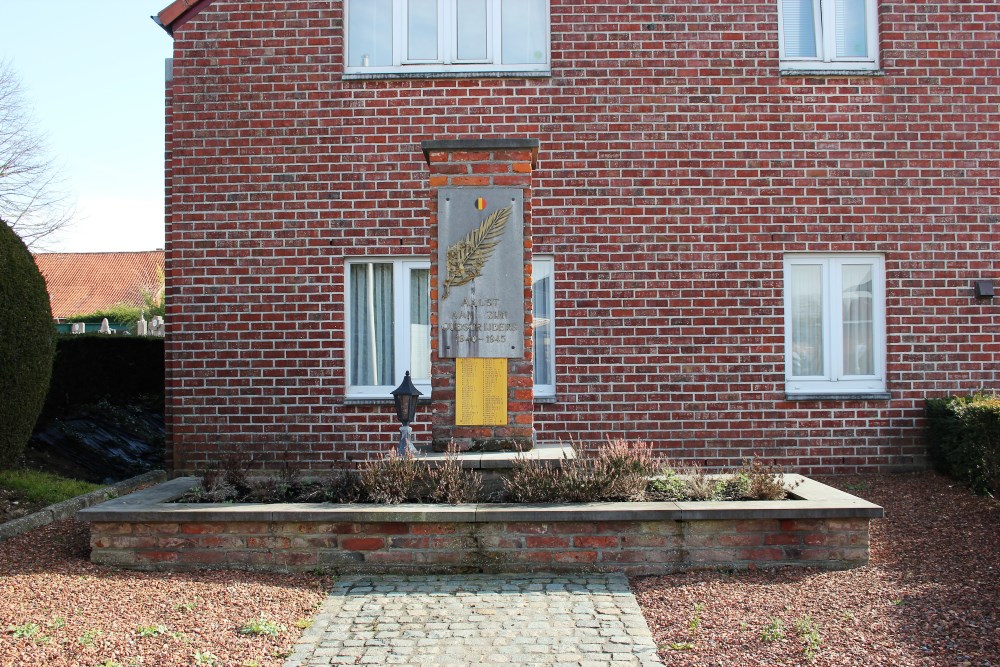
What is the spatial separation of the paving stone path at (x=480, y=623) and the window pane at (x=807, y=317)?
16.3 ft

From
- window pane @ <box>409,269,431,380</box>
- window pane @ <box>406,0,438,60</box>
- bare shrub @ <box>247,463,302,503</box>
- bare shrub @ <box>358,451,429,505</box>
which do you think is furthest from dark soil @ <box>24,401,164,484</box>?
window pane @ <box>406,0,438,60</box>

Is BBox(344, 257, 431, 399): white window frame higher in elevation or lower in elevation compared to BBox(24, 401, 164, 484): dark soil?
higher

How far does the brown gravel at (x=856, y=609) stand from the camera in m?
4.45

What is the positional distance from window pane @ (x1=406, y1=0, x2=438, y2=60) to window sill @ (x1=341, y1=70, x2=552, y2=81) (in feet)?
1.03

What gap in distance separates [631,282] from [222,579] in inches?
215

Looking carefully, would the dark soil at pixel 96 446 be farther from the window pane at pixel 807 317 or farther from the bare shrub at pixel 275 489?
the window pane at pixel 807 317

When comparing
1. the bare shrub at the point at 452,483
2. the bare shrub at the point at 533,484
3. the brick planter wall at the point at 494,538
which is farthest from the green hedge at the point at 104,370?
the bare shrub at the point at 533,484

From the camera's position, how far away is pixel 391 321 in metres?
9.81

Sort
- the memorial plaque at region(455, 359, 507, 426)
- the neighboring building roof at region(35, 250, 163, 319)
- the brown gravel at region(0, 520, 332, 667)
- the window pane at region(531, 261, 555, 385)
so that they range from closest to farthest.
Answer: the brown gravel at region(0, 520, 332, 667) → the memorial plaque at region(455, 359, 507, 426) → the window pane at region(531, 261, 555, 385) → the neighboring building roof at region(35, 250, 163, 319)

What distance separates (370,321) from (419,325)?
545 millimetres

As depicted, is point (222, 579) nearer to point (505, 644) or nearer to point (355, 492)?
point (355, 492)

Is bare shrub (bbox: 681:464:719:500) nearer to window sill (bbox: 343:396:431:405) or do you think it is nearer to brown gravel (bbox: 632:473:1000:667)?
brown gravel (bbox: 632:473:1000:667)

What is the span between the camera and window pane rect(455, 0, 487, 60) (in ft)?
32.1

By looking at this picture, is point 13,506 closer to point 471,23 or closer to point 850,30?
point 471,23
